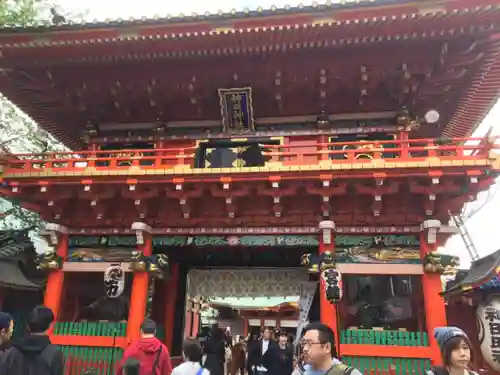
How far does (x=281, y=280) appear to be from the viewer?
1084cm

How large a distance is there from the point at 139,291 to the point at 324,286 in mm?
4035

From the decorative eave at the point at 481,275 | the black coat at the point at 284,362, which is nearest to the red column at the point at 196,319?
the black coat at the point at 284,362

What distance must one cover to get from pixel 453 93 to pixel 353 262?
4.87 metres

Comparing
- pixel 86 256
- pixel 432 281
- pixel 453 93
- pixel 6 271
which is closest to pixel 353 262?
pixel 432 281

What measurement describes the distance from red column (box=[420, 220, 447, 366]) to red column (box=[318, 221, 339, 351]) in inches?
71.8

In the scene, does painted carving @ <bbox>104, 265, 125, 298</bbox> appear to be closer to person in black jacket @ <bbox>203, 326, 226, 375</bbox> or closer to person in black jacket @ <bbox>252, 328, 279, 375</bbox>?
person in black jacket @ <bbox>203, 326, 226, 375</bbox>

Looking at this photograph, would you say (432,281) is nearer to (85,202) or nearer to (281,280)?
(281,280)

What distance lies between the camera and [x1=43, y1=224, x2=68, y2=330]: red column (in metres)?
9.57

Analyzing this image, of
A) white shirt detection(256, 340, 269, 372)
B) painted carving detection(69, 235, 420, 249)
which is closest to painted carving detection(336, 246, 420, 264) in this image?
painted carving detection(69, 235, 420, 249)

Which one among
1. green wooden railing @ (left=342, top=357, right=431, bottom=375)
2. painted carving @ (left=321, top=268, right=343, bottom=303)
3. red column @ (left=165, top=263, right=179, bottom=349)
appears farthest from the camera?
red column @ (left=165, top=263, right=179, bottom=349)

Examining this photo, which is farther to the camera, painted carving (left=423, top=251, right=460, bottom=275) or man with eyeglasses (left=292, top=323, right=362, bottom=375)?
painted carving (left=423, top=251, right=460, bottom=275)

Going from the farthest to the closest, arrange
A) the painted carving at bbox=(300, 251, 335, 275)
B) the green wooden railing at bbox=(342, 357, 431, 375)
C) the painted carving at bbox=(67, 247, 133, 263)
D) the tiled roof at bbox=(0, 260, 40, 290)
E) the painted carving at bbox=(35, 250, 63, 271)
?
the tiled roof at bbox=(0, 260, 40, 290), the painted carving at bbox=(67, 247, 133, 263), the painted carving at bbox=(35, 250, 63, 271), the painted carving at bbox=(300, 251, 335, 275), the green wooden railing at bbox=(342, 357, 431, 375)

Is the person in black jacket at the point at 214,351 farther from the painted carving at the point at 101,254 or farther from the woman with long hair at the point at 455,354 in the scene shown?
the woman with long hair at the point at 455,354

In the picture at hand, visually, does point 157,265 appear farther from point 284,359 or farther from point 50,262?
point 284,359
